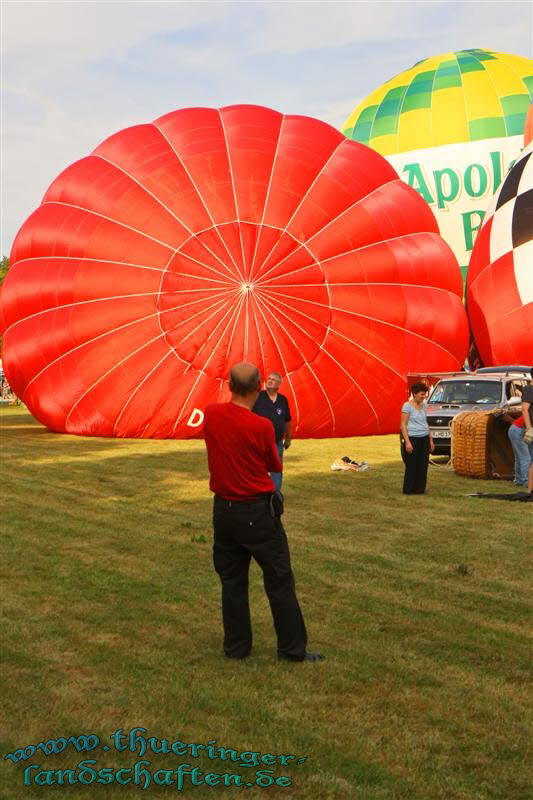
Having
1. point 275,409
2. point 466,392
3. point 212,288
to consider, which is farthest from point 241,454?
point 212,288

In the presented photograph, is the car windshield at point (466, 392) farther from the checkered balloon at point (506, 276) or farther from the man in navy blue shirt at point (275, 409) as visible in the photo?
the man in navy blue shirt at point (275, 409)

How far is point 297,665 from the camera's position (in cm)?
601

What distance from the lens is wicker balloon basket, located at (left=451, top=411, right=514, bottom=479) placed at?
1565 cm

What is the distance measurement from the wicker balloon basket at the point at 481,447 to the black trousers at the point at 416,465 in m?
2.25

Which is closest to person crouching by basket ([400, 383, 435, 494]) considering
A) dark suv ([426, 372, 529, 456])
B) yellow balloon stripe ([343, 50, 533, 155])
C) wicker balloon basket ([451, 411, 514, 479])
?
wicker balloon basket ([451, 411, 514, 479])

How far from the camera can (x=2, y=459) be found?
59.5 ft

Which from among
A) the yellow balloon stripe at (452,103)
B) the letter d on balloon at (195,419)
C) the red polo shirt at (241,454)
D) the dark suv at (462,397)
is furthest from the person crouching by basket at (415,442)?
the yellow balloon stripe at (452,103)

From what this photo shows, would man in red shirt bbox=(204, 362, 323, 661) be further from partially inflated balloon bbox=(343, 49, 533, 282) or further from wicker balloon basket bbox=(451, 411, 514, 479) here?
partially inflated balloon bbox=(343, 49, 533, 282)

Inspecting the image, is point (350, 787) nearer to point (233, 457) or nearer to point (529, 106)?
point (233, 457)

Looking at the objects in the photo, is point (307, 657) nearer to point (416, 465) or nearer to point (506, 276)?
point (416, 465)

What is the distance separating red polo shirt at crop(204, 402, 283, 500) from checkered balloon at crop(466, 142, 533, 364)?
64.8 feet

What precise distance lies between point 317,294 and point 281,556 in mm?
15313

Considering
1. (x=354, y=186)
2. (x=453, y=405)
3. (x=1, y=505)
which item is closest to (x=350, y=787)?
(x=1, y=505)

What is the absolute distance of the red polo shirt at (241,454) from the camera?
613 centimetres
